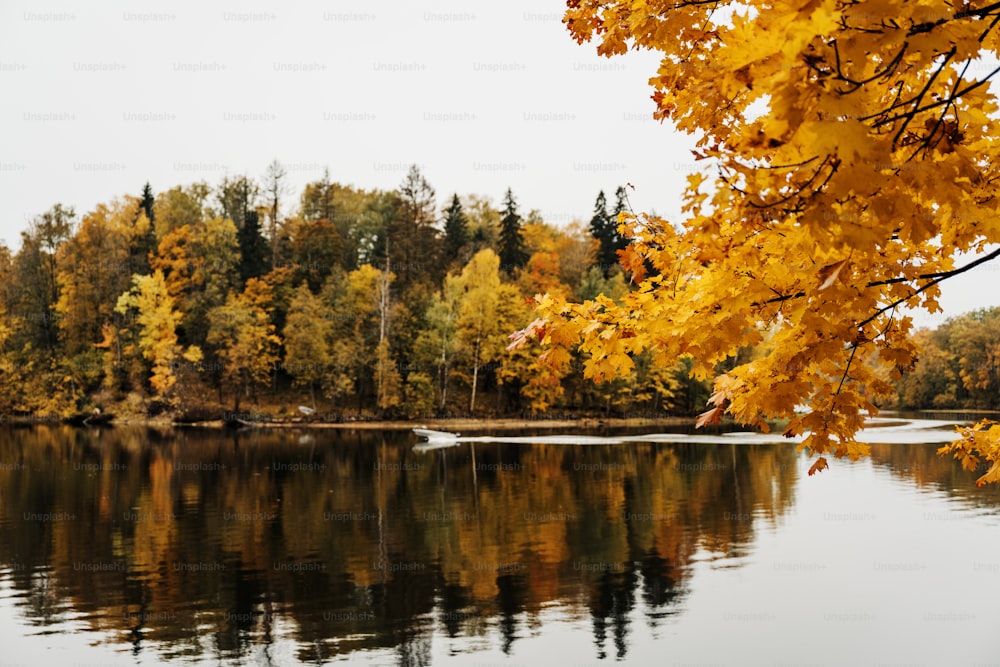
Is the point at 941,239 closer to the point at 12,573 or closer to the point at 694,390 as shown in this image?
the point at 12,573

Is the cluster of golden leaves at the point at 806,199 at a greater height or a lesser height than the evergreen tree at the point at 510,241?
lesser

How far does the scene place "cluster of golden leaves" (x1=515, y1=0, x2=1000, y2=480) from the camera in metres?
2.20

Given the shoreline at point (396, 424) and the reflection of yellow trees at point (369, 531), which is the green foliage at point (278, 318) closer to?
the shoreline at point (396, 424)

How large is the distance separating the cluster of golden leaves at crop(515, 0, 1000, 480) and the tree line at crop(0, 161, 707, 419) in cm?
5064

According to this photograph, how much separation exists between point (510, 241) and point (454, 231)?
22.4 feet

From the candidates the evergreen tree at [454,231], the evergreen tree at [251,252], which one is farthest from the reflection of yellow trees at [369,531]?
the evergreen tree at [454,231]

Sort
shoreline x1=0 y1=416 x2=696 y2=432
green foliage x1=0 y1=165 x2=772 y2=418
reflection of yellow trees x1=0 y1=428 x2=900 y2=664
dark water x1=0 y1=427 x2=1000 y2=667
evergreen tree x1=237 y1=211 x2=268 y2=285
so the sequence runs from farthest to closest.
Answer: evergreen tree x1=237 y1=211 x2=268 y2=285 < green foliage x1=0 y1=165 x2=772 y2=418 < shoreline x1=0 y1=416 x2=696 y2=432 < reflection of yellow trees x1=0 y1=428 x2=900 y2=664 < dark water x1=0 y1=427 x2=1000 y2=667

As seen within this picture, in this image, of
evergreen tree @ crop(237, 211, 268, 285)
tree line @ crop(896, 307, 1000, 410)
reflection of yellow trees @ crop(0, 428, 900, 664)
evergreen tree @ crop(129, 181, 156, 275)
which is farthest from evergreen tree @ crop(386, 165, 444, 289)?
tree line @ crop(896, 307, 1000, 410)

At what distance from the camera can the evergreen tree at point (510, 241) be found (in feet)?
232

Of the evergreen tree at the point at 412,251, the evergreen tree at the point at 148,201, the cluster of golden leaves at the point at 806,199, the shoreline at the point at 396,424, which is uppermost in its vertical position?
the evergreen tree at the point at 148,201

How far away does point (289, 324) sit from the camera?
190 ft

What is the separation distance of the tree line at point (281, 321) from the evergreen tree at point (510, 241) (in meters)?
0.14

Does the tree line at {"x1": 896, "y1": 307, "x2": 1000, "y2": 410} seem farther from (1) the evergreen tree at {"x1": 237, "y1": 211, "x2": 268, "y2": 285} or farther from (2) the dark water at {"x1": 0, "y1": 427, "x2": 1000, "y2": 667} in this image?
(1) the evergreen tree at {"x1": 237, "y1": 211, "x2": 268, "y2": 285}

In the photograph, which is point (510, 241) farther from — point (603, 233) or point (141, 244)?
point (141, 244)
